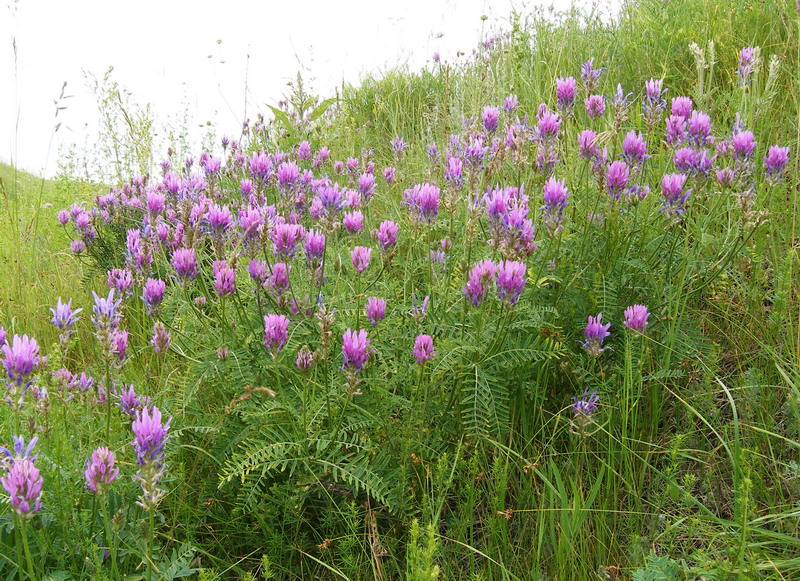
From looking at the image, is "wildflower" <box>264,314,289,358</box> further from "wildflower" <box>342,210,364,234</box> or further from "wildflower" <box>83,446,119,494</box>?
"wildflower" <box>342,210,364,234</box>

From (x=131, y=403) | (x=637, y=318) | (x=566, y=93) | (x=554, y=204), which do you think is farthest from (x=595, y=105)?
(x=131, y=403)

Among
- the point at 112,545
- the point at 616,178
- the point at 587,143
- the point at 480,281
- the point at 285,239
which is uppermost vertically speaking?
the point at 587,143

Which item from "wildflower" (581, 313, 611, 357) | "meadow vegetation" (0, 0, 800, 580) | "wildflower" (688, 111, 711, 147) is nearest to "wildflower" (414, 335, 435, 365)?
"meadow vegetation" (0, 0, 800, 580)

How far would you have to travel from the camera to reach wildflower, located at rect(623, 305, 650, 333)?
198cm

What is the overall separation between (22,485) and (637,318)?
1.72 metres

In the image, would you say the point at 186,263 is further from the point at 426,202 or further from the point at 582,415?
the point at 582,415

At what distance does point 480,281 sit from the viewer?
182 cm

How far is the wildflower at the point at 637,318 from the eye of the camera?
1.98 meters

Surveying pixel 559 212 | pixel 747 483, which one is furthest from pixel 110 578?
pixel 559 212

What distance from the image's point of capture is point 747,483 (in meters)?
1.32

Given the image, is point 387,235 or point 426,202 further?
point 426,202

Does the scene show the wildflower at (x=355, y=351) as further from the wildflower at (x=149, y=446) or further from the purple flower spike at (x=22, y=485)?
the purple flower spike at (x=22, y=485)

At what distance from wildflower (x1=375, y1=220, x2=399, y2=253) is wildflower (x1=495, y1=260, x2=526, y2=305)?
494 millimetres

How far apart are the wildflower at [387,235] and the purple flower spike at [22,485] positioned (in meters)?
1.27
